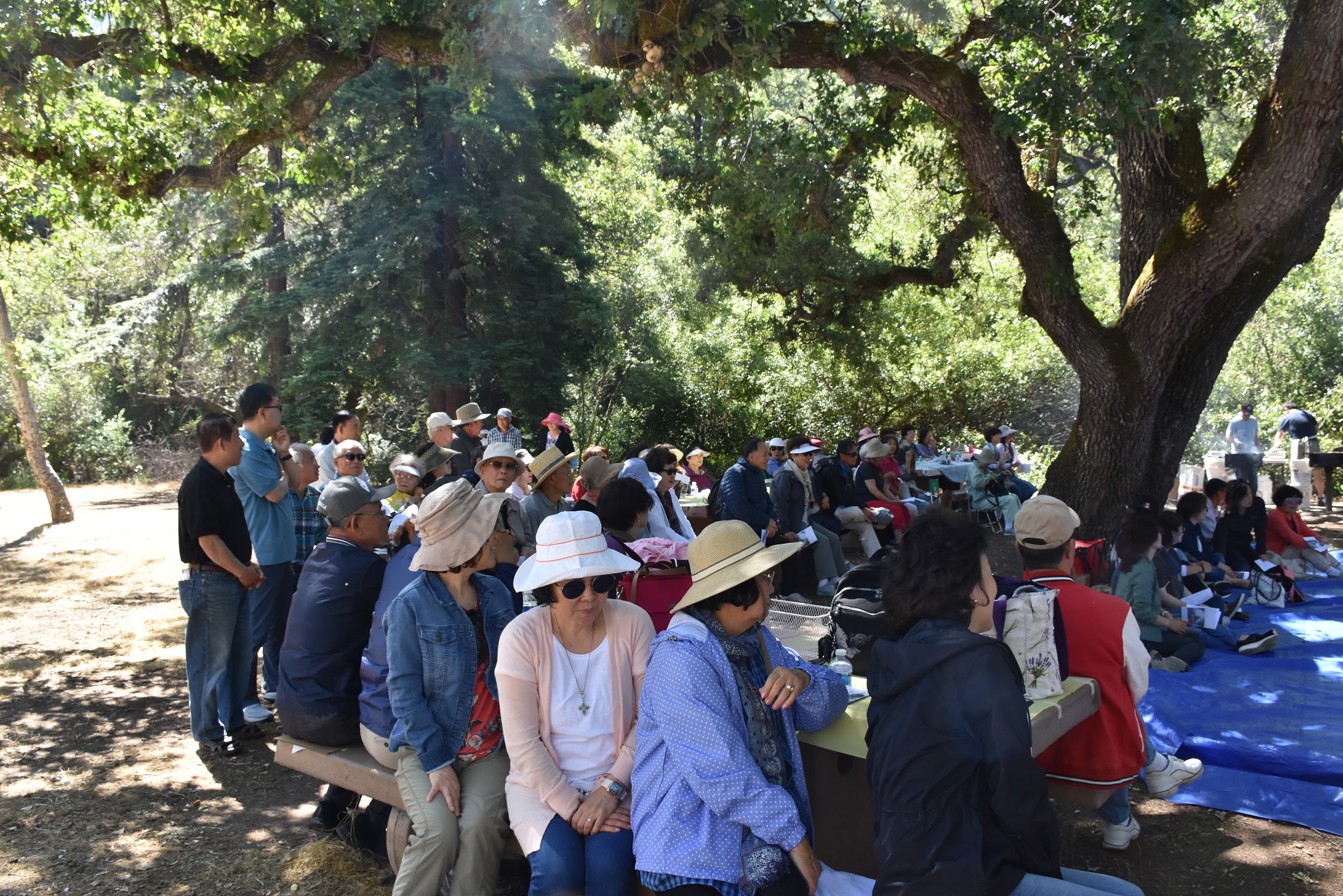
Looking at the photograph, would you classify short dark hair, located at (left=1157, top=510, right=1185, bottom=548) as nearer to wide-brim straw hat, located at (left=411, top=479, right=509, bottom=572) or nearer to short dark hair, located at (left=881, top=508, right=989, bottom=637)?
short dark hair, located at (left=881, top=508, right=989, bottom=637)

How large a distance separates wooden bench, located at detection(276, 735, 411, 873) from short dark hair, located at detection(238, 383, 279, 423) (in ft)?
7.11

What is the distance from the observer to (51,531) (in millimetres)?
14164

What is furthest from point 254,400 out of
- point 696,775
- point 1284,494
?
point 1284,494

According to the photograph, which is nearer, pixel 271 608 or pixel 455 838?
pixel 455 838

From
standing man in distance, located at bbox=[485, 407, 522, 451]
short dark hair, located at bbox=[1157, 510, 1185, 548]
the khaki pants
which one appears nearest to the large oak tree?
short dark hair, located at bbox=[1157, 510, 1185, 548]

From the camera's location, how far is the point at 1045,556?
3.87 m

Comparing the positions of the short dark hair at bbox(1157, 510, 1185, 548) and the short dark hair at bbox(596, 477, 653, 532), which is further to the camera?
the short dark hair at bbox(1157, 510, 1185, 548)

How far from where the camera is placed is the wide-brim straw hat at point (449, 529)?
3.29 metres

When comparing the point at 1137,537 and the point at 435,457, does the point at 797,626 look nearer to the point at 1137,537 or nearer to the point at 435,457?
the point at 1137,537

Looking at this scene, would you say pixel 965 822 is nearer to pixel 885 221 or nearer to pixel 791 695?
pixel 791 695

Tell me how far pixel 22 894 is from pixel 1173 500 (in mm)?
15191

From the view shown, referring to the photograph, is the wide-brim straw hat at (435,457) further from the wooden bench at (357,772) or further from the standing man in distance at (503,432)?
the standing man in distance at (503,432)

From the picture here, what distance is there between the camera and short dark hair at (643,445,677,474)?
7607 mm

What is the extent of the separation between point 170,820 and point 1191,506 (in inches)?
292
